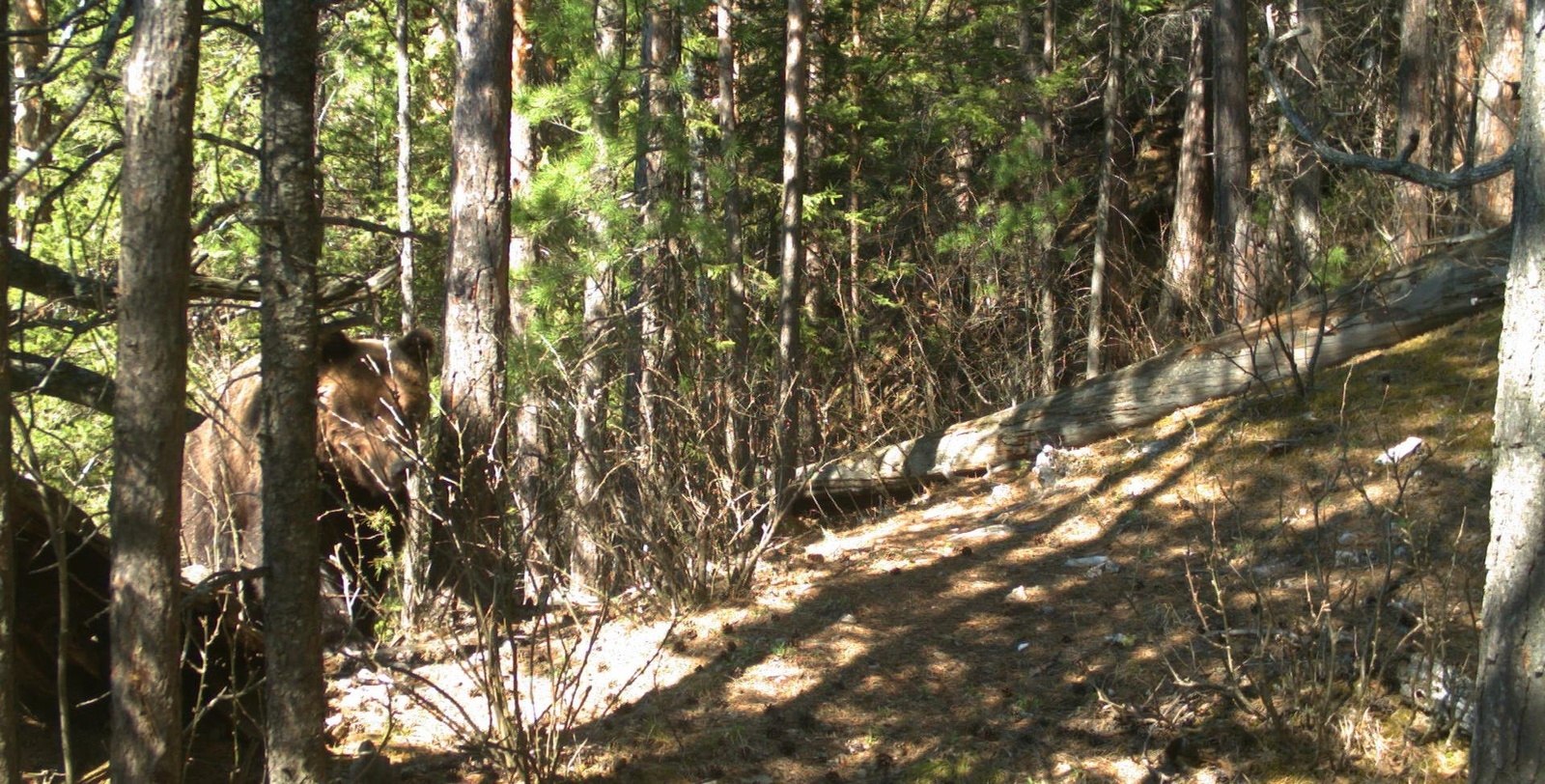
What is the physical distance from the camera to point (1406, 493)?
23.1 feet

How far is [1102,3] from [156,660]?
50.2 feet

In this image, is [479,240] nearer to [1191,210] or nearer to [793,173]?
[793,173]

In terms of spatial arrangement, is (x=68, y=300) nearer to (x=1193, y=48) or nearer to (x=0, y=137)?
(x=0, y=137)

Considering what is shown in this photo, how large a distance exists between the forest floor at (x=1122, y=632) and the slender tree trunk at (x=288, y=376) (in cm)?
64

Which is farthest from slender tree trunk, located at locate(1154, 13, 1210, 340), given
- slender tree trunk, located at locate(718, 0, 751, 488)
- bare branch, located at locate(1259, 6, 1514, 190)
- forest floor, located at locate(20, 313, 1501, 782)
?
bare branch, located at locate(1259, 6, 1514, 190)

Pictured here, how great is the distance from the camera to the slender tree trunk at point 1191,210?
43.0ft

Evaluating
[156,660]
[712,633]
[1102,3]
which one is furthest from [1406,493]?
[1102,3]

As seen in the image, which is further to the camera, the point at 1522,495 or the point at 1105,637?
the point at 1105,637

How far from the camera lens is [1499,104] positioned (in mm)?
10336

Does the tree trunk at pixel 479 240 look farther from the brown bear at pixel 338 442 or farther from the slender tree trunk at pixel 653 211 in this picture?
the slender tree trunk at pixel 653 211

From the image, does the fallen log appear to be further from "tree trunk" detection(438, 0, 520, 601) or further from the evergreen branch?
the evergreen branch

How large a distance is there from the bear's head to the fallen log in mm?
2576

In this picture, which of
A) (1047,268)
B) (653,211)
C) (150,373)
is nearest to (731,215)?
(653,211)

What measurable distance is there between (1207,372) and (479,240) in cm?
558
